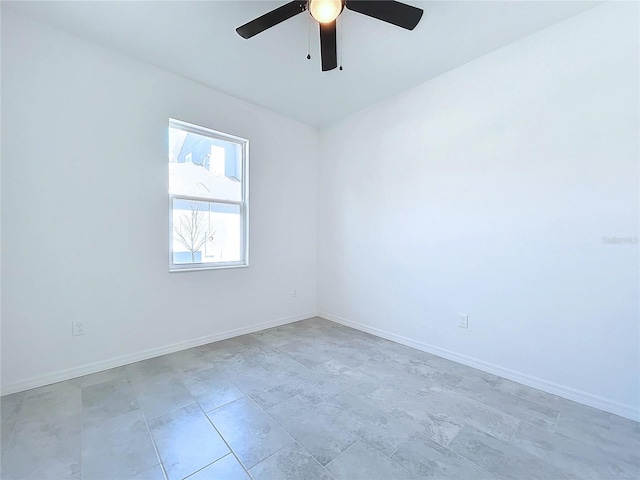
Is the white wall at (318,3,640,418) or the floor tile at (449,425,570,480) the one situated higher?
the white wall at (318,3,640,418)

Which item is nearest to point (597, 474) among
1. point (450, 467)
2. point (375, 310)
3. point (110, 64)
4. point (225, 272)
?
point (450, 467)

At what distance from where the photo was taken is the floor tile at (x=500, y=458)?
140 cm

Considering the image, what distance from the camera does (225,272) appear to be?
3.24 meters

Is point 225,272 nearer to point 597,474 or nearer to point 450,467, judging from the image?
point 450,467

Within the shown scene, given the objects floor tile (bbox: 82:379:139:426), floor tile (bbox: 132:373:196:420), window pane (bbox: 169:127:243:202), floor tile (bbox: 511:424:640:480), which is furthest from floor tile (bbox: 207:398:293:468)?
window pane (bbox: 169:127:243:202)

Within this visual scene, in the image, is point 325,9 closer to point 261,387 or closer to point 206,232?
point 206,232

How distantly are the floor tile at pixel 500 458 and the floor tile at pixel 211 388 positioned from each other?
1.48m

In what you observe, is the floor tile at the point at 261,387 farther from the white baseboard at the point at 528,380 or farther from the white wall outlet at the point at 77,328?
the white baseboard at the point at 528,380

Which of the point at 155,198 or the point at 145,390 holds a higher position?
the point at 155,198

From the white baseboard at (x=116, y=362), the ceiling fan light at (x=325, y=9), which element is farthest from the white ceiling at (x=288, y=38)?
the white baseboard at (x=116, y=362)

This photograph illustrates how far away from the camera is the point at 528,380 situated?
2266 mm

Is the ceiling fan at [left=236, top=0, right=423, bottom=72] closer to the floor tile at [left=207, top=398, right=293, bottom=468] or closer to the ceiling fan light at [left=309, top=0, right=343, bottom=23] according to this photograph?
the ceiling fan light at [left=309, top=0, right=343, bottom=23]

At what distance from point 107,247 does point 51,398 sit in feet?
3.81

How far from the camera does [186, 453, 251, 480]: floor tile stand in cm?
136
